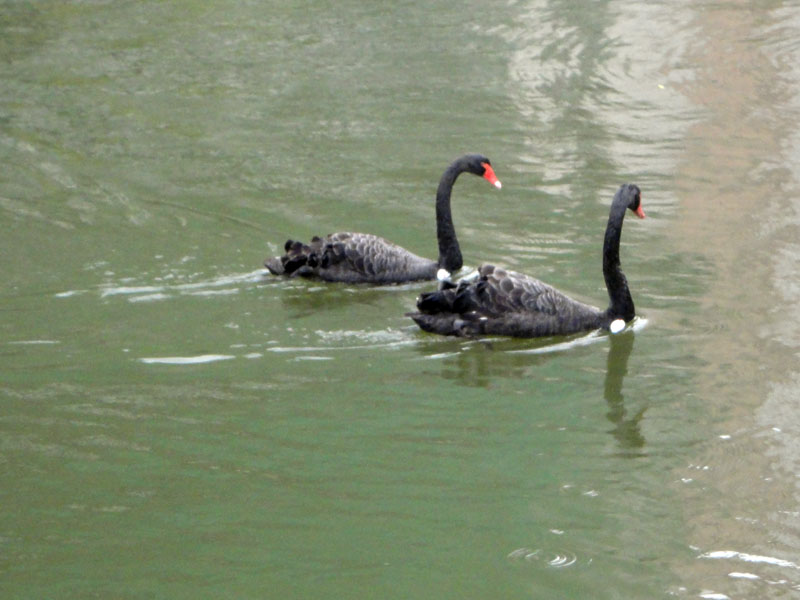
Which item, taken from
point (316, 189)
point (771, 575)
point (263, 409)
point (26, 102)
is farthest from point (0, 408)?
point (26, 102)

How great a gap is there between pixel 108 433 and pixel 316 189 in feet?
15.3

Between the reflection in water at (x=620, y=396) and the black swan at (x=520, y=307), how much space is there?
13 cm

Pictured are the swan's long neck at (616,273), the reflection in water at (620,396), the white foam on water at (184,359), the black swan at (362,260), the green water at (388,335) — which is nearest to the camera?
the green water at (388,335)

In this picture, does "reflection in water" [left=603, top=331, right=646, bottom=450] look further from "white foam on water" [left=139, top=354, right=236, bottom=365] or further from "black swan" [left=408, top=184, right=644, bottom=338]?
"white foam on water" [left=139, top=354, right=236, bottom=365]

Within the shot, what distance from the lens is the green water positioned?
4.47 metres

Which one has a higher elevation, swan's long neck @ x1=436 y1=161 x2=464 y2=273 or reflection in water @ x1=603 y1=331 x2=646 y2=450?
swan's long neck @ x1=436 y1=161 x2=464 y2=273

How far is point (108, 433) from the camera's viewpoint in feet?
17.7

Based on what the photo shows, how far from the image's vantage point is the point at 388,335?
22.5ft

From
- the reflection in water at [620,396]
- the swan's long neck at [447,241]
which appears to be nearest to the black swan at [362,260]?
the swan's long neck at [447,241]

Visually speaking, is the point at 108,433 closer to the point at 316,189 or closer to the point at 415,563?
the point at 415,563

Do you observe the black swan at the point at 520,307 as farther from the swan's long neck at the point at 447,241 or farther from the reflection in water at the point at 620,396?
the swan's long neck at the point at 447,241

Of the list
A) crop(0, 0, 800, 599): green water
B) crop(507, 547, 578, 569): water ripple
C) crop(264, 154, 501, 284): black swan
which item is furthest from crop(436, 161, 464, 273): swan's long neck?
crop(507, 547, 578, 569): water ripple

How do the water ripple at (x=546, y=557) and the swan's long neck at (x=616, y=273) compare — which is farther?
the swan's long neck at (x=616, y=273)

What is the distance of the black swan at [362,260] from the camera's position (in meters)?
7.70
